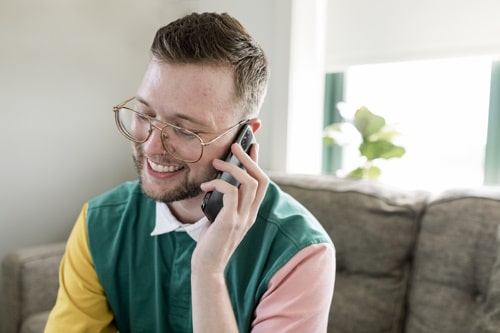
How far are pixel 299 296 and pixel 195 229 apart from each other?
28 centimetres

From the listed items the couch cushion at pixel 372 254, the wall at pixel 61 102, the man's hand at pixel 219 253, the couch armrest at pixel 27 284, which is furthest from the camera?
the wall at pixel 61 102

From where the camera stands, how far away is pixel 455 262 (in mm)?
1315

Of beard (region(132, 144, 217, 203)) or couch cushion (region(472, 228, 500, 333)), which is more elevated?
beard (region(132, 144, 217, 203))

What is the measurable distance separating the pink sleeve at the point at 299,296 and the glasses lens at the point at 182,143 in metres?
0.29

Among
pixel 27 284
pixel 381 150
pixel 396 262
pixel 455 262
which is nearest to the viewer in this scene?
pixel 455 262

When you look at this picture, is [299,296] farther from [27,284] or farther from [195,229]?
[27,284]

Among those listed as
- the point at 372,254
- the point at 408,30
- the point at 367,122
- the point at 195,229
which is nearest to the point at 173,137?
the point at 195,229

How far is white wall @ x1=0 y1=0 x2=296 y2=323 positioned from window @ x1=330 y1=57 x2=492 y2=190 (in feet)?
1.43

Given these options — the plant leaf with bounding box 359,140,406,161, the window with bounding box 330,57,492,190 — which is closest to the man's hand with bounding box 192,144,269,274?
the plant leaf with bounding box 359,140,406,161

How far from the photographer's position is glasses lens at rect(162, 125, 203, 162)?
90cm

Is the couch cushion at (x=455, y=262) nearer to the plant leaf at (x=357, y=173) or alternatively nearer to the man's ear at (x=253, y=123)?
the plant leaf at (x=357, y=173)

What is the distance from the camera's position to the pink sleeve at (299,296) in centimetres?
85

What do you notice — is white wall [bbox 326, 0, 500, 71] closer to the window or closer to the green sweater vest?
the window

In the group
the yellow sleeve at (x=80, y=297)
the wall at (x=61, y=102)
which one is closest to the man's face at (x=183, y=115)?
the yellow sleeve at (x=80, y=297)
